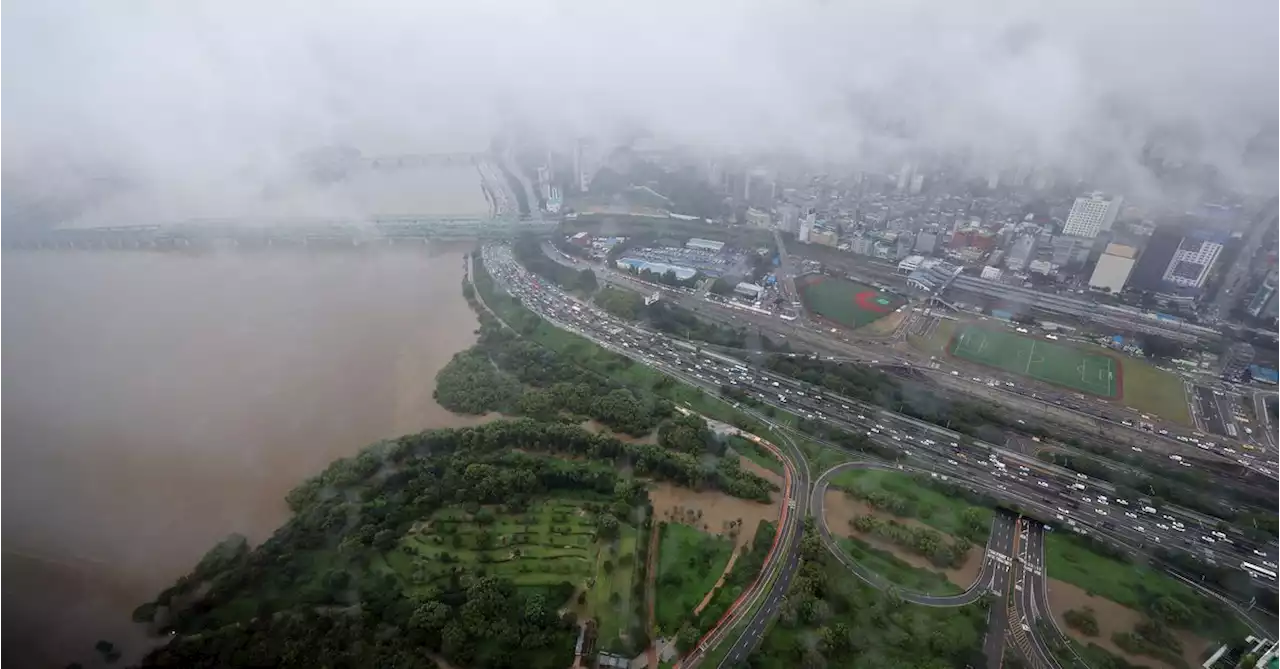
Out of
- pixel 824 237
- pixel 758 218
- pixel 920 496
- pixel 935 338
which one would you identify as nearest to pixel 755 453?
pixel 920 496

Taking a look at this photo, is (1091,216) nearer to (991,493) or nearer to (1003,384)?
(1003,384)

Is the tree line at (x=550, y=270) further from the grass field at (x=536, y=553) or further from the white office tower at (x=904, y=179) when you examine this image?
the white office tower at (x=904, y=179)

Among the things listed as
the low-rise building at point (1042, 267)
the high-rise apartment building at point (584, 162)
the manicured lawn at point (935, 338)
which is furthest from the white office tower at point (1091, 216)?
the high-rise apartment building at point (584, 162)

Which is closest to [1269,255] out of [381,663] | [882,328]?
[882,328]

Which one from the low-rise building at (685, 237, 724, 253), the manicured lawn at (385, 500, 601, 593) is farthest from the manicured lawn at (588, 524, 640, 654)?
the low-rise building at (685, 237, 724, 253)

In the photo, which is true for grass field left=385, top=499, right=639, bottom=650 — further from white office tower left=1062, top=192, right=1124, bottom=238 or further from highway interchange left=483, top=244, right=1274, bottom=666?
white office tower left=1062, top=192, right=1124, bottom=238
